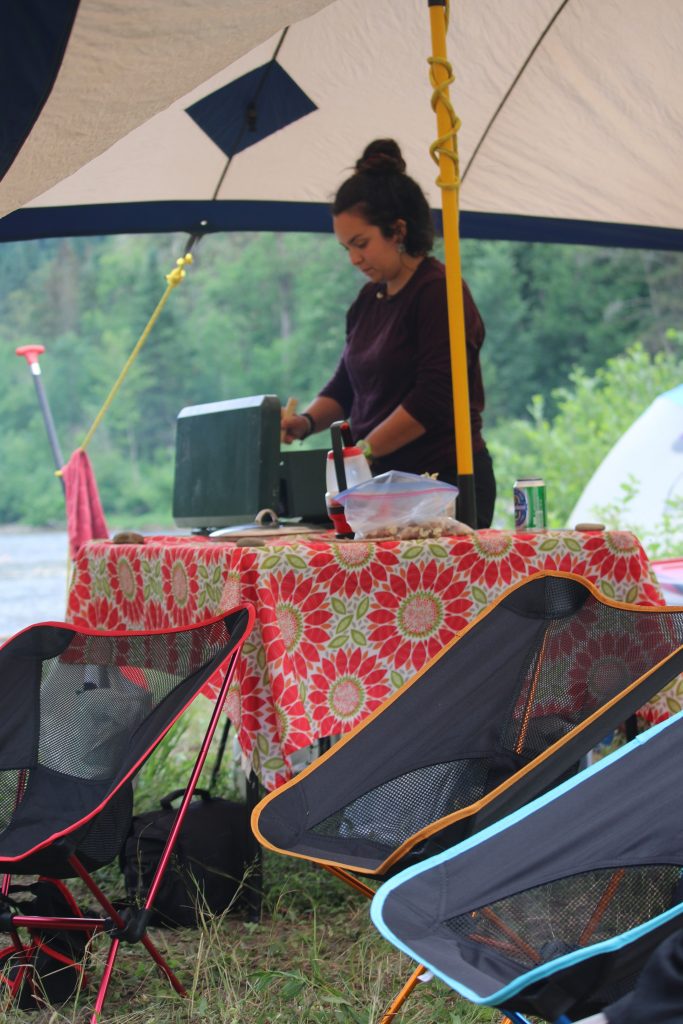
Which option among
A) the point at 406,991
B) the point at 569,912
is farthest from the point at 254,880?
the point at 569,912

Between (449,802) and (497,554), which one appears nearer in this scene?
(449,802)

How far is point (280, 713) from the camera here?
5.91 ft

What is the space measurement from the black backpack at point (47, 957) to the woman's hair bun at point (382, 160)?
1.60 metres

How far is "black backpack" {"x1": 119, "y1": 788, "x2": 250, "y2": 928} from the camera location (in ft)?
6.72

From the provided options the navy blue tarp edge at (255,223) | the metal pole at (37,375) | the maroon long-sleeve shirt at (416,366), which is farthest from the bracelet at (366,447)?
the metal pole at (37,375)

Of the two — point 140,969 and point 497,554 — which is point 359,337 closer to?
point 497,554

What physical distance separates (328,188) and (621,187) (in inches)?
35.8

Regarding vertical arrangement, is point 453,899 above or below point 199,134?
below

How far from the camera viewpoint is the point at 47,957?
5.82ft

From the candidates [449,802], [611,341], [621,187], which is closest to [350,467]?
[449,802]

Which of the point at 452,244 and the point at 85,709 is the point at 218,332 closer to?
the point at 452,244

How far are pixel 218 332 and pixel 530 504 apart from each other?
1551 cm

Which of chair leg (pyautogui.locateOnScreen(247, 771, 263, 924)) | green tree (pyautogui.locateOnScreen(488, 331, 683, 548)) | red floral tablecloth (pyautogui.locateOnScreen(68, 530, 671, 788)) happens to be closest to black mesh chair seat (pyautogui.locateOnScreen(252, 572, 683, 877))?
red floral tablecloth (pyautogui.locateOnScreen(68, 530, 671, 788))

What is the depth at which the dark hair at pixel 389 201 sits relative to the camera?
8.12ft
